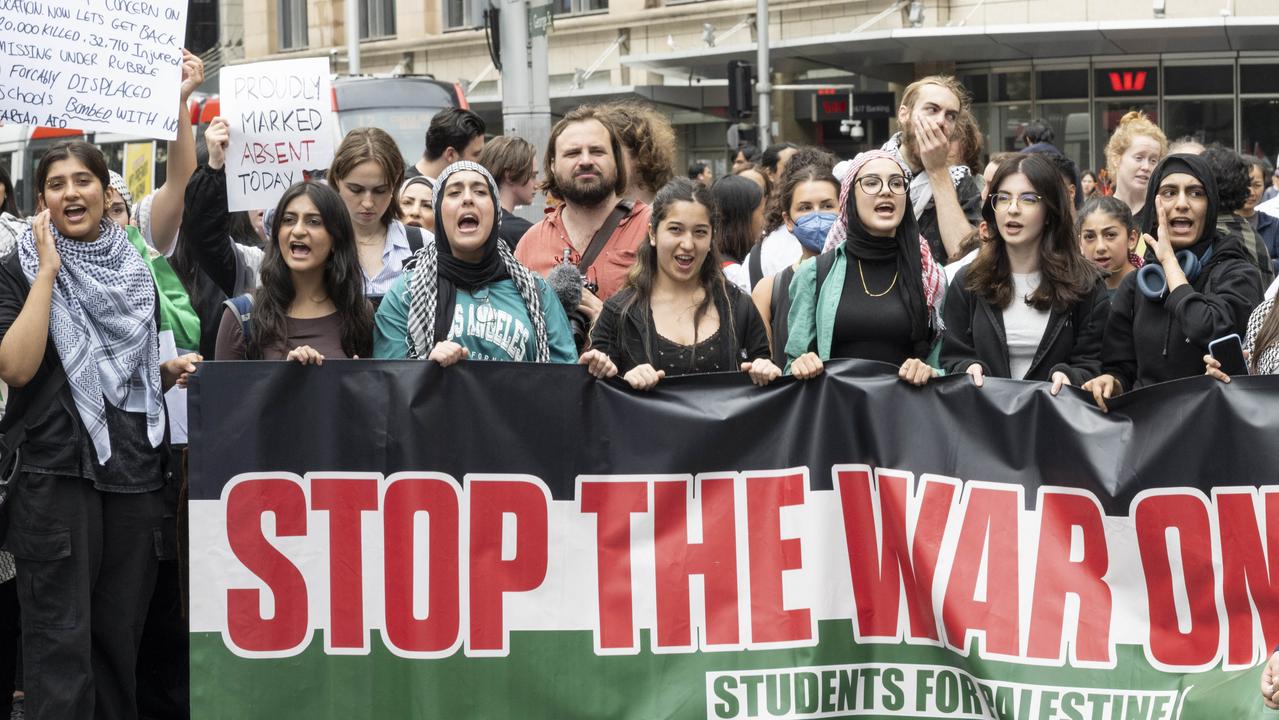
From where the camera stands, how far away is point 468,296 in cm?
505

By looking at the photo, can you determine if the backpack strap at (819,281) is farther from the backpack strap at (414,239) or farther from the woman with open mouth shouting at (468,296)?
the backpack strap at (414,239)

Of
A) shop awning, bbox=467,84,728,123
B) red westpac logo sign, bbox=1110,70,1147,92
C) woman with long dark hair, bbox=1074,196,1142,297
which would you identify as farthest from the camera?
shop awning, bbox=467,84,728,123

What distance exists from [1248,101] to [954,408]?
22660mm

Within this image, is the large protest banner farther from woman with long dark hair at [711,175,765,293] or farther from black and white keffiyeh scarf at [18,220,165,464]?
woman with long dark hair at [711,175,765,293]

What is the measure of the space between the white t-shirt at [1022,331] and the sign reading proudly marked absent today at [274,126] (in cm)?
267

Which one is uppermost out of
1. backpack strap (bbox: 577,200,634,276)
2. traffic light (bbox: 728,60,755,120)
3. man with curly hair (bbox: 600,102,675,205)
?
traffic light (bbox: 728,60,755,120)

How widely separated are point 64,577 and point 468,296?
150 centimetres

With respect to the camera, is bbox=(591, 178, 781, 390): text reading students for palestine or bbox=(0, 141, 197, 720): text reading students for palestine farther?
bbox=(591, 178, 781, 390): text reading students for palestine

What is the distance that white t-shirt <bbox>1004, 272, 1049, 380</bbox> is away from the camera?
200 inches

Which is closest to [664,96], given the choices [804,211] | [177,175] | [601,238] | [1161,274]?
[804,211]

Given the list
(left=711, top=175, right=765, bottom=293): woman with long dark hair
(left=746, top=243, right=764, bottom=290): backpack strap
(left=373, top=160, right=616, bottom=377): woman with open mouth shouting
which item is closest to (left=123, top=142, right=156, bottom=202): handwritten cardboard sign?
(left=711, top=175, right=765, bottom=293): woman with long dark hair

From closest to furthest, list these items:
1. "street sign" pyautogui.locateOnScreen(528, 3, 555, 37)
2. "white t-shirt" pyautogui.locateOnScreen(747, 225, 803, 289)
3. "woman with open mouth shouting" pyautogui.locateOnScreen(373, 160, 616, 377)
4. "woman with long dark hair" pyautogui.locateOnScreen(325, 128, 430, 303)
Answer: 1. "woman with open mouth shouting" pyautogui.locateOnScreen(373, 160, 616, 377)
2. "woman with long dark hair" pyautogui.locateOnScreen(325, 128, 430, 303)
3. "white t-shirt" pyautogui.locateOnScreen(747, 225, 803, 289)
4. "street sign" pyautogui.locateOnScreen(528, 3, 555, 37)

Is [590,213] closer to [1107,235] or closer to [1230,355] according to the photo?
[1107,235]

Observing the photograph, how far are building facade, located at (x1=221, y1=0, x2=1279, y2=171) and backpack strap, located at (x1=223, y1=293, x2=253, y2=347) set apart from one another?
779 inches
